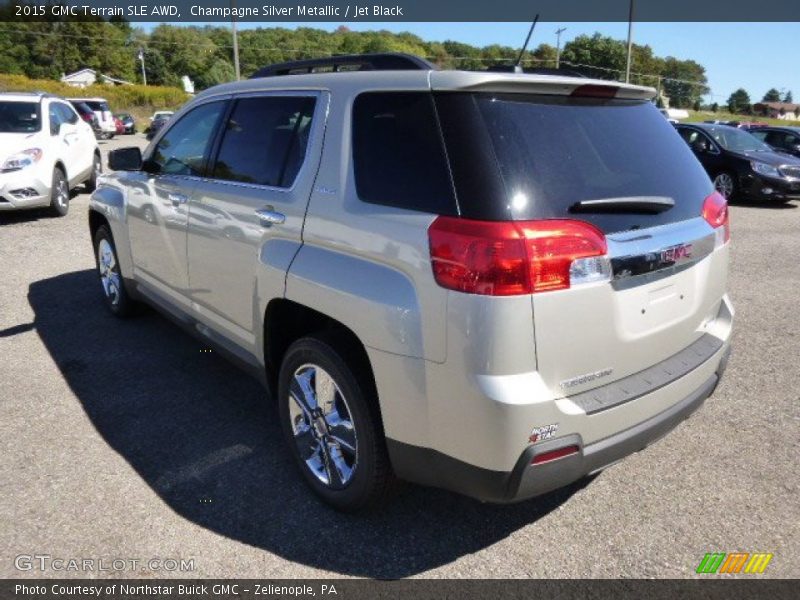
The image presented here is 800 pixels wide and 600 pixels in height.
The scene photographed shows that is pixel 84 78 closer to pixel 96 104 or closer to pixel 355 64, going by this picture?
pixel 96 104

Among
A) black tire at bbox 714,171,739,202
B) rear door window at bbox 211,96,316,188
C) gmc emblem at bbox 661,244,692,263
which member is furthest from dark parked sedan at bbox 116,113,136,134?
gmc emblem at bbox 661,244,692,263

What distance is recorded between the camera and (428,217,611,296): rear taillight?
1.98m

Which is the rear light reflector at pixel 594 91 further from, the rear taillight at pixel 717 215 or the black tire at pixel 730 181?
the black tire at pixel 730 181

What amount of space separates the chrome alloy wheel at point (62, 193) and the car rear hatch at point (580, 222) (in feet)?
29.8

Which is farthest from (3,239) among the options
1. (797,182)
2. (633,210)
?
(797,182)

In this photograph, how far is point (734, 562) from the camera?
2457 mm

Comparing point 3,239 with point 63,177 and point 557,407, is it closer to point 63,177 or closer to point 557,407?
point 63,177

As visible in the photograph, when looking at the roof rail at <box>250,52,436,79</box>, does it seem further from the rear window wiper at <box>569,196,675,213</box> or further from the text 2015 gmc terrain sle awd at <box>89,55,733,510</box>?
the rear window wiper at <box>569,196,675,213</box>

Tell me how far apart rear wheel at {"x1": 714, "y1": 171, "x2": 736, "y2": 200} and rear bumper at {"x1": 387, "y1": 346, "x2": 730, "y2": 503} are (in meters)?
12.0

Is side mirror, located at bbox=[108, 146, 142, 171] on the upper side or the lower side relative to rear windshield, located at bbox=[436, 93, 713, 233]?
lower

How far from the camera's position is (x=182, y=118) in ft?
13.4

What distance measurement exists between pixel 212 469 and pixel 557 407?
186cm

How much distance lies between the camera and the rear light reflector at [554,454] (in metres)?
2.08

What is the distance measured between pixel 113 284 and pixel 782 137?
1723 cm
